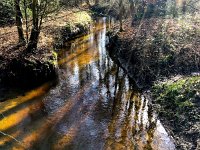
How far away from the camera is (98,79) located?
23.1m

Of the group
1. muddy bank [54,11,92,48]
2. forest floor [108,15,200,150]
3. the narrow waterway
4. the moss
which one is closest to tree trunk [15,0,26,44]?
the narrow waterway

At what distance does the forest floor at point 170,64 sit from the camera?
53.3ft

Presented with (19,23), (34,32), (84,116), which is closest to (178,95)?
(84,116)

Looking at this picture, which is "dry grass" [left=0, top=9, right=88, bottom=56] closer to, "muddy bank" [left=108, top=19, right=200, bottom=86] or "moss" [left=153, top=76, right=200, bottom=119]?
"muddy bank" [left=108, top=19, right=200, bottom=86]

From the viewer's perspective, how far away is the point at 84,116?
17.8 meters

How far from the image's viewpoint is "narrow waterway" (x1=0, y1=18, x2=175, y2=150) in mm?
15312

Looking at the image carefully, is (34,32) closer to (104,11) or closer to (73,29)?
(73,29)

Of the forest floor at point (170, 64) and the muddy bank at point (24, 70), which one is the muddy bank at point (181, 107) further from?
the muddy bank at point (24, 70)

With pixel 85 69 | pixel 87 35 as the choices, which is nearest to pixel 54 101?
pixel 85 69

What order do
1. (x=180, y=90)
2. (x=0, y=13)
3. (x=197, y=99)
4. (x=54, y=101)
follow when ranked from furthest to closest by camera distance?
(x=0, y=13), (x=54, y=101), (x=180, y=90), (x=197, y=99)

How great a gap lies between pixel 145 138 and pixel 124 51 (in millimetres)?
12032

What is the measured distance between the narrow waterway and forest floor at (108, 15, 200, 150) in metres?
0.83

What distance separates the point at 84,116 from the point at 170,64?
758 cm

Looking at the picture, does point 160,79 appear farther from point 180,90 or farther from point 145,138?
point 145,138
